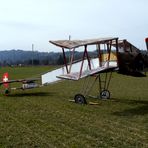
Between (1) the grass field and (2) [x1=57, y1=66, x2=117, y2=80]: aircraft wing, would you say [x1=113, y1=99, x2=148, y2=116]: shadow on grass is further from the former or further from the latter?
(2) [x1=57, y1=66, x2=117, y2=80]: aircraft wing

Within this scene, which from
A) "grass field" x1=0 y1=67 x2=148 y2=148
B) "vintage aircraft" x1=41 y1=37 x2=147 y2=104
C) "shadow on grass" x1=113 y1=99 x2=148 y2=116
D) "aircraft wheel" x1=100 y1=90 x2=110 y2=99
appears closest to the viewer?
"grass field" x1=0 y1=67 x2=148 y2=148

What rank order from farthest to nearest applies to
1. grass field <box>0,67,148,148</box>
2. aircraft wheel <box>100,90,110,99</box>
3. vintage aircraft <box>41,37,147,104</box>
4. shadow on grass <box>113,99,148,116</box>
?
aircraft wheel <box>100,90,110,99</box>
vintage aircraft <box>41,37,147,104</box>
shadow on grass <box>113,99,148,116</box>
grass field <box>0,67,148,148</box>

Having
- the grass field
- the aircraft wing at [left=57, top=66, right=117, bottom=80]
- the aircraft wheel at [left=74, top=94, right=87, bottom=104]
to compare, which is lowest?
the grass field

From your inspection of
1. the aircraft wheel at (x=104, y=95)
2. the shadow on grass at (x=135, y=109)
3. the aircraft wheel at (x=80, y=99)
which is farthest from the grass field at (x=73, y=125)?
the aircraft wheel at (x=104, y=95)

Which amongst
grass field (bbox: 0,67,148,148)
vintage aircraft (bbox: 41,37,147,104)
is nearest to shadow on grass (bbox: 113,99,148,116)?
grass field (bbox: 0,67,148,148)

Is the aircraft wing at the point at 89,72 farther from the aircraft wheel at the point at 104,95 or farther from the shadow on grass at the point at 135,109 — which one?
the aircraft wheel at the point at 104,95

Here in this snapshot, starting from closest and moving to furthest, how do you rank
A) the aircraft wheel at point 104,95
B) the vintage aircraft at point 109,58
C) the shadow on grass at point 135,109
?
the shadow on grass at point 135,109 → the vintage aircraft at point 109,58 → the aircraft wheel at point 104,95

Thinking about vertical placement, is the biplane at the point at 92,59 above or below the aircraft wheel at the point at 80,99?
above

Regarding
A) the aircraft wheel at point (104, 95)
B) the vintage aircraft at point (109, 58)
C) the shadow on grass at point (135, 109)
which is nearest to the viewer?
the shadow on grass at point (135, 109)

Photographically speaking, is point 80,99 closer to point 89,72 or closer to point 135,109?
point 89,72

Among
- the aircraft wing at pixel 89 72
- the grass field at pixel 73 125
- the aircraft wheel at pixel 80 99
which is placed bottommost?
the grass field at pixel 73 125

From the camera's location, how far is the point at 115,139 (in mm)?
8734

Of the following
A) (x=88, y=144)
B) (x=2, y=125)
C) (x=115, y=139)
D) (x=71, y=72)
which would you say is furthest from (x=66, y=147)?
(x=71, y=72)

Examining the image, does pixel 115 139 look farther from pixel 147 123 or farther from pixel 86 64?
pixel 86 64
